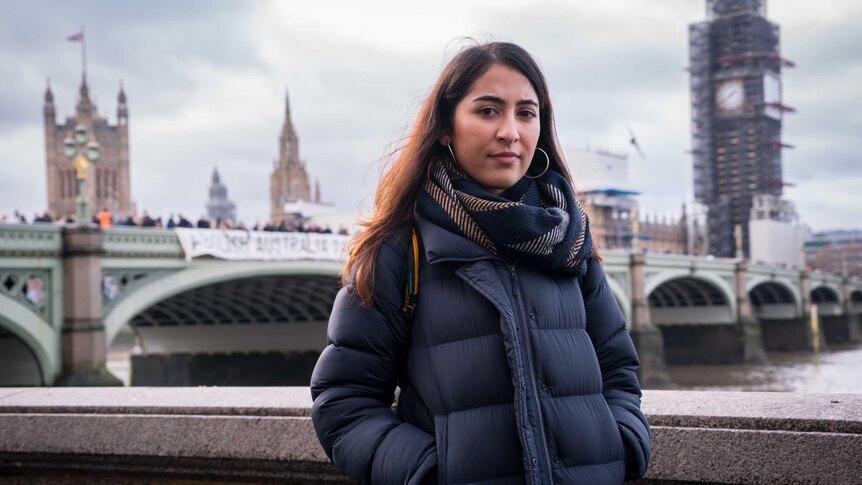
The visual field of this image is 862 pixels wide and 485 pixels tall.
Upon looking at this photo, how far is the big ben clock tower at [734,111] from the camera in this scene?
9750 centimetres

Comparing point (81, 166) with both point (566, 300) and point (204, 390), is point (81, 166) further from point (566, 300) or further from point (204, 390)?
point (566, 300)

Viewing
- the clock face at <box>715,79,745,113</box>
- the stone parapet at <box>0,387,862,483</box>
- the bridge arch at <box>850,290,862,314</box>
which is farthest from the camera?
the clock face at <box>715,79,745,113</box>

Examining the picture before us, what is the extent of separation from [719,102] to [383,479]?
10347cm

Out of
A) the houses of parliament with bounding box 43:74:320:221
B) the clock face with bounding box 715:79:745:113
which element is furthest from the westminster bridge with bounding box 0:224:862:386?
the houses of parliament with bounding box 43:74:320:221

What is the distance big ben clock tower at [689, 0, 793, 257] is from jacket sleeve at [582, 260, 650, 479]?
98449 millimetres

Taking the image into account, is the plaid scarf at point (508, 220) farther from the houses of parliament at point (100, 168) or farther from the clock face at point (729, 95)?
the clock face at point (729, 95)

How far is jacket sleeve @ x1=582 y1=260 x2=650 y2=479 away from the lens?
2.18 meters

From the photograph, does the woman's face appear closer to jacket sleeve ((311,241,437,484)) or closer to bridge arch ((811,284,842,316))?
jacket sleeve ((311,241,437,484))

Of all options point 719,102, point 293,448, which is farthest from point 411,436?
point 719,102

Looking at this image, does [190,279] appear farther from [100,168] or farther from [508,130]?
[100,168]

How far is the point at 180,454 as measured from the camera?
3092 millimetres

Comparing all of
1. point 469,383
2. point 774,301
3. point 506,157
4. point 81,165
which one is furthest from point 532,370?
point 774,301

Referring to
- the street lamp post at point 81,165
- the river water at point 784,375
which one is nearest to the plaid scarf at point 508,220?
the street lamp post at point 81,165

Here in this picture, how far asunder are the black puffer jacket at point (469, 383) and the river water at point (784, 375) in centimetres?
2948
